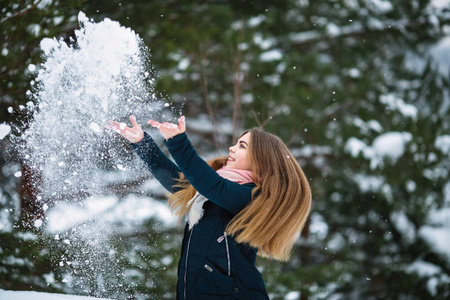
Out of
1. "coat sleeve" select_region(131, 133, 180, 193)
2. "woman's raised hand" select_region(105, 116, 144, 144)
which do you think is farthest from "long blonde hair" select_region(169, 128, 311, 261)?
"woman's raised hand" select_region(105, 116, 144, 144)

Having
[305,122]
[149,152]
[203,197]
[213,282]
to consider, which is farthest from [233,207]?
[305,122]

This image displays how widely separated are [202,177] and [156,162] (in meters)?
0.56

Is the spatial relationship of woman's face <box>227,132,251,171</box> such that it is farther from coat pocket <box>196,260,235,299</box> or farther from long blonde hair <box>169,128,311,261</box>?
coat pocket <box>196,260,235,299</box>

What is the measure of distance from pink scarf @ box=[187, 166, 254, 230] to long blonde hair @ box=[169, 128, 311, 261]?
62 mm

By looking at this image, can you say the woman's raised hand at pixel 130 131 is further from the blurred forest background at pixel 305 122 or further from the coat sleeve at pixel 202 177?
the blurred forest background at pixel 305 122

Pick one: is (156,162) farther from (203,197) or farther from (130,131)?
(203,197)

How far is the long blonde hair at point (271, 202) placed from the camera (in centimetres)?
175

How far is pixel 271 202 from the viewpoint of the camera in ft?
5.92

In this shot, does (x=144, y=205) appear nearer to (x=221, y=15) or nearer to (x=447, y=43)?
(x=221, y=15)

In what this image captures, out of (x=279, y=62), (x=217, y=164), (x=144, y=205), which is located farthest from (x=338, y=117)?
(x=217, y=164)

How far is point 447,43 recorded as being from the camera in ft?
17.7

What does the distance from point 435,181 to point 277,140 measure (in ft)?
13.3

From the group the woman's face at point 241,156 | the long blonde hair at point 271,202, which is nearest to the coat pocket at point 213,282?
the long blonde hair at point 271,202

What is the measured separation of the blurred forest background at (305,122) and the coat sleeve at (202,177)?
5.75 ft
